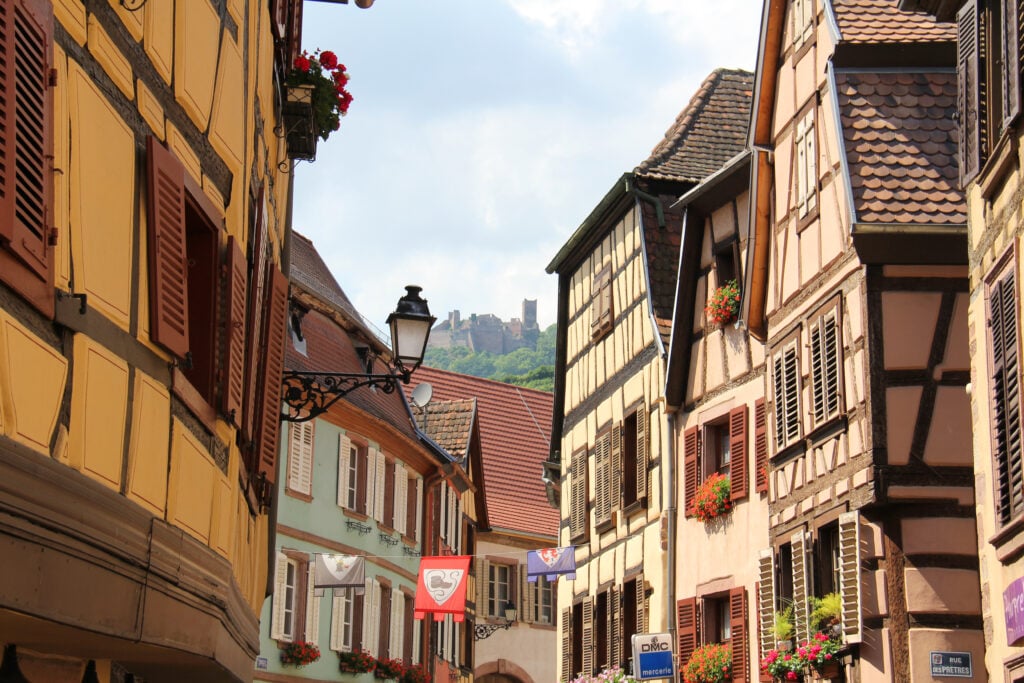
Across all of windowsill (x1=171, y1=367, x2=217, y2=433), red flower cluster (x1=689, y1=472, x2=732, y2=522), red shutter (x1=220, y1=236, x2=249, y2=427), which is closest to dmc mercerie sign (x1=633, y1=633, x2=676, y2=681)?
red flower cluster (x1=689, y1=472, x2=732, y2=522)

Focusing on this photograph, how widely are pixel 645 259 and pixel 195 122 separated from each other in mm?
13918

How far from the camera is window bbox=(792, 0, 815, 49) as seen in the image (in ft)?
51.3

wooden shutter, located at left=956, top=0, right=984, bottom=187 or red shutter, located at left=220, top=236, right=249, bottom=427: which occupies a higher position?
wooden shutter, located at left=956, top=0, right=984, bottom=187

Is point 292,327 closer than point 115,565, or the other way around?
point 115,565

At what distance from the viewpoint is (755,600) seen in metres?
16.8

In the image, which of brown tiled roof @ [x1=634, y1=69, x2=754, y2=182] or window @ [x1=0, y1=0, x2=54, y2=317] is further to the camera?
brown tiled roof @ [x1=634, y1=69, x2=754, y2=182]

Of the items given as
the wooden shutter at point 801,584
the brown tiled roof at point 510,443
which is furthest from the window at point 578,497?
the brown tiled roof at point 510,443

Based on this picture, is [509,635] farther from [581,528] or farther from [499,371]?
[499,371]

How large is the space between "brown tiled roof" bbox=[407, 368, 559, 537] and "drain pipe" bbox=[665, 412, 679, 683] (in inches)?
839

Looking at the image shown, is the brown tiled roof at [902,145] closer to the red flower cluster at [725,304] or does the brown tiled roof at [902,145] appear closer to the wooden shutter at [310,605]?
the red flower cluster at [725,304]

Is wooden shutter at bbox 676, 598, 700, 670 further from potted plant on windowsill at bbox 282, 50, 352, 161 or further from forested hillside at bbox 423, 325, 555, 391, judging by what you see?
forested hillside at bbox 423, 325, 555, 391

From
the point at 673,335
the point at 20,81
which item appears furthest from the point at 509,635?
the point at 20,81

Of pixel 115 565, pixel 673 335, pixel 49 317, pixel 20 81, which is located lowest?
pixel 115 565

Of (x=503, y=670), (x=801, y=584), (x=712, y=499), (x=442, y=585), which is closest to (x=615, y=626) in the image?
(x=442, y=585)
